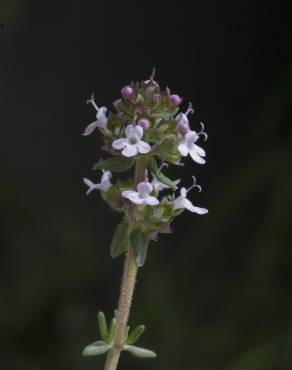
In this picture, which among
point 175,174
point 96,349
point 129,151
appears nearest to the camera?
point 129,151

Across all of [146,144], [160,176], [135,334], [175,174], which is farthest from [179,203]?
[175,174]

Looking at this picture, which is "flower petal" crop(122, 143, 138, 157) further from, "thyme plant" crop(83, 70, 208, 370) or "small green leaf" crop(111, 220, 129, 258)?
"small green leaf" crop(111, 220, 129, 258)

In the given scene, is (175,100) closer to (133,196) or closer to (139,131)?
(139,131)

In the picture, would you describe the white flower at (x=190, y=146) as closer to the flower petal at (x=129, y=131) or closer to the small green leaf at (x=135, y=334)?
the flower petal at (x=129, y=131)

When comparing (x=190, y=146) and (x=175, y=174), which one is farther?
(x=175, y=174)

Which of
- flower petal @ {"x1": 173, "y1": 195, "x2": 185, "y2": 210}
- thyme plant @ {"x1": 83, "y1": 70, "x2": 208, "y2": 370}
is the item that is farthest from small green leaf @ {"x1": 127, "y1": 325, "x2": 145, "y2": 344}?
flower petal @ {"x1": 173, "y1": 195, "x2": 185, "y2": 210}

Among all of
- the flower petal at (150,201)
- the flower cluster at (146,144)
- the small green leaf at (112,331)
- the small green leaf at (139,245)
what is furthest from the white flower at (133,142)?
the small green leaf at (112,331)

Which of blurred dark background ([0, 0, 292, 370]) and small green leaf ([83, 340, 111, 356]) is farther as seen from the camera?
blurred dark background ([0, 0, 292, 370])
